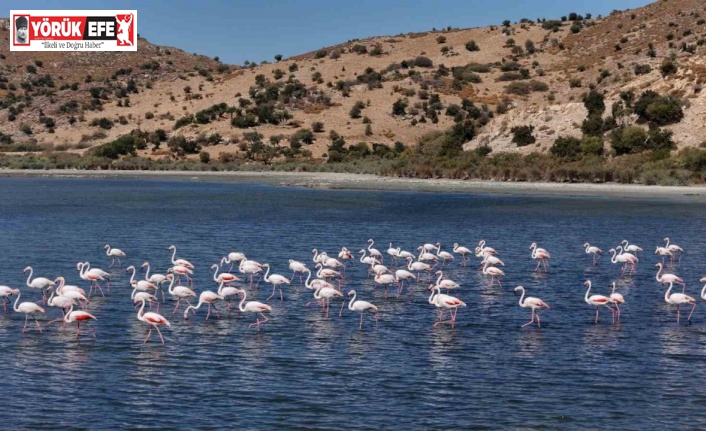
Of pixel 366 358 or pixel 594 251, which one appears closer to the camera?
pixel 366 358

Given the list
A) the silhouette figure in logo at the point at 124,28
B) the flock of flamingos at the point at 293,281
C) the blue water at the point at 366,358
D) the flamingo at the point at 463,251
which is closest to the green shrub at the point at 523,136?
the silhouette figure in logo at the point at 124,28

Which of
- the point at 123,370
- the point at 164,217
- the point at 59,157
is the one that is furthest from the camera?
the point at 59,157

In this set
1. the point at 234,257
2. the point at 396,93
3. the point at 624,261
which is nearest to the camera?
the point at 234,257

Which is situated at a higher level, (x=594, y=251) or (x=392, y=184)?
(x=392, y=184)

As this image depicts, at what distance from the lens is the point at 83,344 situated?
18.4 meters

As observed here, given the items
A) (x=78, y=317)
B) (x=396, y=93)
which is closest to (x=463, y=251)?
(x=78, y=317)

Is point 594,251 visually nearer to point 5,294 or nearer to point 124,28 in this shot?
point 5,294

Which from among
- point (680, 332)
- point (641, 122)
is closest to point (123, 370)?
point (680, 332)

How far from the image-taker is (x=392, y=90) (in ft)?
359

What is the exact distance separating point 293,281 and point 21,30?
82.6 m

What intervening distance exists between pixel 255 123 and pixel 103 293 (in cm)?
7648

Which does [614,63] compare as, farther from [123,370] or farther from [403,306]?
[123,370]

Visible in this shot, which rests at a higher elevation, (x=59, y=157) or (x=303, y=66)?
(x=303, y=66)

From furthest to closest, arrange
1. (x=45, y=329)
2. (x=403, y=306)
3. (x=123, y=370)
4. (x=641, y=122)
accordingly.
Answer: (x=641, y=122) → (x=403, y=306) → (x=45, y=329) → (x=123, y=370)
